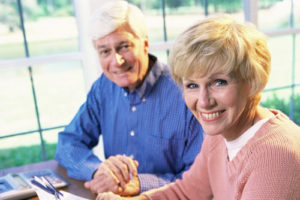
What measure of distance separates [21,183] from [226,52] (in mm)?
1086

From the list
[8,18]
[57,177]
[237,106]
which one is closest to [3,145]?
[8,18]

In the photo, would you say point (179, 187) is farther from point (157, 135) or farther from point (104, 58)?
point (104, 58)

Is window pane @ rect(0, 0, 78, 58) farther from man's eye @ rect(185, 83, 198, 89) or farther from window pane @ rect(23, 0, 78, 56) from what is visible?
man's eye @ rect(185, 83, 198, 89)

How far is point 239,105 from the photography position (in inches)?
46.4

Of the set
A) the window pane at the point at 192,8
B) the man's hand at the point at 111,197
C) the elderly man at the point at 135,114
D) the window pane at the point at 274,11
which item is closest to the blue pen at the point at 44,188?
the man's hand at the point at 111,197

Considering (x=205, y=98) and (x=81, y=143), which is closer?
(x=205, y=98)

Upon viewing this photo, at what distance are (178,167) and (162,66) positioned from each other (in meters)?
0.53

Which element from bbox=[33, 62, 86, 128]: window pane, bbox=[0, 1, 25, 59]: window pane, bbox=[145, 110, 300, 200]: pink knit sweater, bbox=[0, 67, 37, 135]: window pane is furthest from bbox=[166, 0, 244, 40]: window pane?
bbox=[33, 62, 86, 128]: window pane

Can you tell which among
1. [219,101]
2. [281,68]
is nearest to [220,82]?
[219,101]

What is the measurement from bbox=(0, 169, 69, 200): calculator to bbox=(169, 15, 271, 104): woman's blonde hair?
837 mm

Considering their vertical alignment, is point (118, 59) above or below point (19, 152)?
above

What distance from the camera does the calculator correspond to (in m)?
1.52

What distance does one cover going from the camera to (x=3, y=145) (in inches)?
372

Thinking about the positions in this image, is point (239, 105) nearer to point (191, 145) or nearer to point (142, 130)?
point (191, 145)
